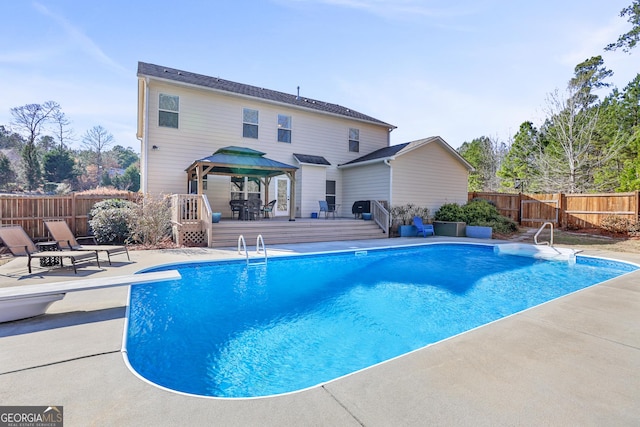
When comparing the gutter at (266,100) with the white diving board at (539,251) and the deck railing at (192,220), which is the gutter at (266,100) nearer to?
the deck railing at (192,220)

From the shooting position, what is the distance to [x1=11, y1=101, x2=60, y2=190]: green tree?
Result: 3485 cm

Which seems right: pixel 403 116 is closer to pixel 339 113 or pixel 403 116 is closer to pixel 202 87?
pixel 339 113

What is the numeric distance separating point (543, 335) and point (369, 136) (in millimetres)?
16512

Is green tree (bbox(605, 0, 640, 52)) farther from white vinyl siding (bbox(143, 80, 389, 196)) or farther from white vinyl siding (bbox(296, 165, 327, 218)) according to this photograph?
white vinyl siding (bbox(296, 165, 327, 218))

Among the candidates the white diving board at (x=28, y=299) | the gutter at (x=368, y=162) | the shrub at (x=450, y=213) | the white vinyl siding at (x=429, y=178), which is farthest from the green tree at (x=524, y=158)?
the white diving board at (x=28, y=299)

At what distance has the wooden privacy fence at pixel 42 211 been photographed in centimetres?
989

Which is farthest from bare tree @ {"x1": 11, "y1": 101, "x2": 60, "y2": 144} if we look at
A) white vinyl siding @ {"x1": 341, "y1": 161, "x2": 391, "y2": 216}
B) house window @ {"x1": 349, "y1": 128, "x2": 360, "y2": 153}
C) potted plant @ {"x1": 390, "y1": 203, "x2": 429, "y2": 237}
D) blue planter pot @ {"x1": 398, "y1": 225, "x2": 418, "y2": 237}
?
blue planter pot @ {"x1": 398, "y1": 225, "x2": 418, "y2": 237}

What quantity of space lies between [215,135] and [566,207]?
19.3 m

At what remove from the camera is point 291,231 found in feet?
39.4

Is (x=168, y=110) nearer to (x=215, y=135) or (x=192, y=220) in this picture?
(x=215, y=135)

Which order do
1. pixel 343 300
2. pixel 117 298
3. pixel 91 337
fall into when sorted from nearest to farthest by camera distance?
pixel 91 337
pixel 117 298
pixel 343 300

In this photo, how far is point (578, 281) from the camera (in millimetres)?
7520

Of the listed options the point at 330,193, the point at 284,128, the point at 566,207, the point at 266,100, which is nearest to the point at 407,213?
the point at 330,193

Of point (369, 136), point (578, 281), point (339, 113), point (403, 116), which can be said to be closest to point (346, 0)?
point (339, 113)
